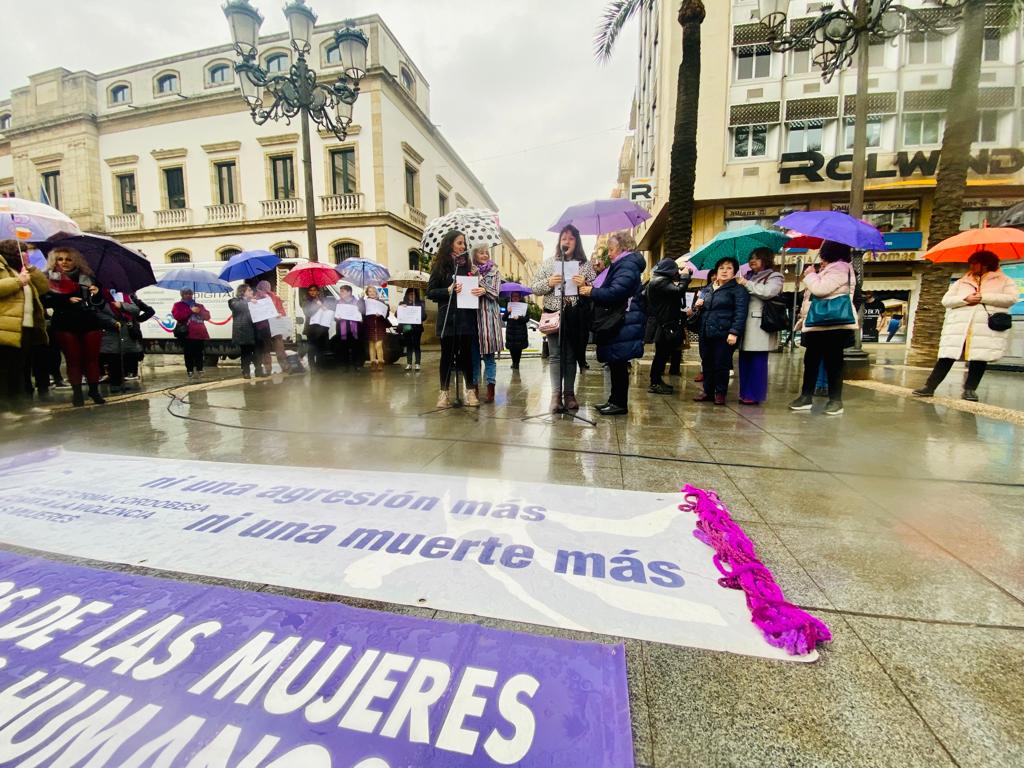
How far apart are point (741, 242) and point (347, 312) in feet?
24.2

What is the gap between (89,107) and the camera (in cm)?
2703

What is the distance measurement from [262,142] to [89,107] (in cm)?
1158

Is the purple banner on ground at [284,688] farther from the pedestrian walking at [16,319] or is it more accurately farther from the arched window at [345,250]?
the arched window at [345,250]

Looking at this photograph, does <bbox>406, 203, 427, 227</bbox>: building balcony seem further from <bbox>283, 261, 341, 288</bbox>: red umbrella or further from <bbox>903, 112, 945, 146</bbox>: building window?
<bbox>903, 112, 945, 146</bbox>: building window

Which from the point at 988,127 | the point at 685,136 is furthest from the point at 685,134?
the point at 988,127

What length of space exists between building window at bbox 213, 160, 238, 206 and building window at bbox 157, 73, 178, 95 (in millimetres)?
5565

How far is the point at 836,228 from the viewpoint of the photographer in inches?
201

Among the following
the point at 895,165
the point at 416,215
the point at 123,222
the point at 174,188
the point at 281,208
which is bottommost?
the point at 123,222

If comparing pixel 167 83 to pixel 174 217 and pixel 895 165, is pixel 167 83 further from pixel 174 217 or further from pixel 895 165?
pixel 895 165

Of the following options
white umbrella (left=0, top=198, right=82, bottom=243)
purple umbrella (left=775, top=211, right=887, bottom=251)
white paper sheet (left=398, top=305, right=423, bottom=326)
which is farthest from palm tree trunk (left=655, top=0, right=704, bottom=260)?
white umbrella (left=0, top=198, right=82, bottom=243)

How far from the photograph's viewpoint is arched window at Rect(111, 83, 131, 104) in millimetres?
27141

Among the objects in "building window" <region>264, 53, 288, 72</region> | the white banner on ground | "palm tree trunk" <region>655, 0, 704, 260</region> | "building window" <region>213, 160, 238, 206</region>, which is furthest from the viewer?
"building window" <region>213, 160, 238, 206</region>

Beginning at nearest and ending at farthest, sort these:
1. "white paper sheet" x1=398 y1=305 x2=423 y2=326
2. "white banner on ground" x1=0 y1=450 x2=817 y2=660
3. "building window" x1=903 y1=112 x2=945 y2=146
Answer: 1. "white banner on ground" x1=0 y1=450 x2=817 y2=660
2. "white paper sheet" x1=398 y1=305 x2=423 y2=326
3. "building window" x1=903 y1=112 x2=945 y2=146

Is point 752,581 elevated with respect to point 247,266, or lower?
lower
